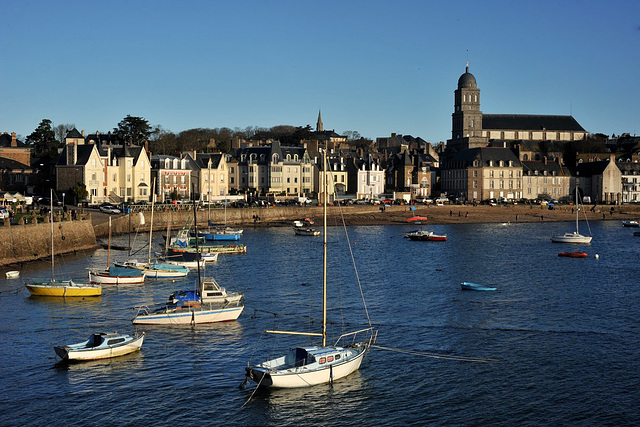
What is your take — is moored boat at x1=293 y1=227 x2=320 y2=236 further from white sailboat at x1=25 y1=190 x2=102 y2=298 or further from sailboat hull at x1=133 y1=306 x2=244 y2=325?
sailboat hull at x1=133 y1=306 x2=244 y2=325

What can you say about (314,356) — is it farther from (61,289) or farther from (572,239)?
(572,239)

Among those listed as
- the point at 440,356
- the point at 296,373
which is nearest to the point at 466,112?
the point at 440,356

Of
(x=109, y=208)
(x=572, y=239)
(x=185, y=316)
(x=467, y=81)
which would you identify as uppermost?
(x=467, y=81)

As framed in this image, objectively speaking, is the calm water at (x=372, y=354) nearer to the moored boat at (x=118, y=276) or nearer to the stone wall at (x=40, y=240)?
the moored boat at (x=118, y=276)

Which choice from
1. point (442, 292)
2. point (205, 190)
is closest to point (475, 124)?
point (205, 190)

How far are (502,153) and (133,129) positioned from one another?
73.8 m

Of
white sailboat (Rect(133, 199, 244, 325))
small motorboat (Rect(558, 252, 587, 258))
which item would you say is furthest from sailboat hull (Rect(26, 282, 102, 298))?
small motorboat (Rect(558, 252, 587, 258))

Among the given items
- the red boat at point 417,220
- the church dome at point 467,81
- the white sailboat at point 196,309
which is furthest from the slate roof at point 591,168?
the white sailboat at point 196,309

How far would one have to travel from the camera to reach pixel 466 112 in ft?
614

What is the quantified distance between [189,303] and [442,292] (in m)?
19.2

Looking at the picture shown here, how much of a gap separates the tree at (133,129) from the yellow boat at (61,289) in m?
90.6

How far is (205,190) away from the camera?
121625 mm

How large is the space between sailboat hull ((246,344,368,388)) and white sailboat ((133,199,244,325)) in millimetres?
10819

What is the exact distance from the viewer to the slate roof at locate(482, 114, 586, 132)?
18712 centimetres
